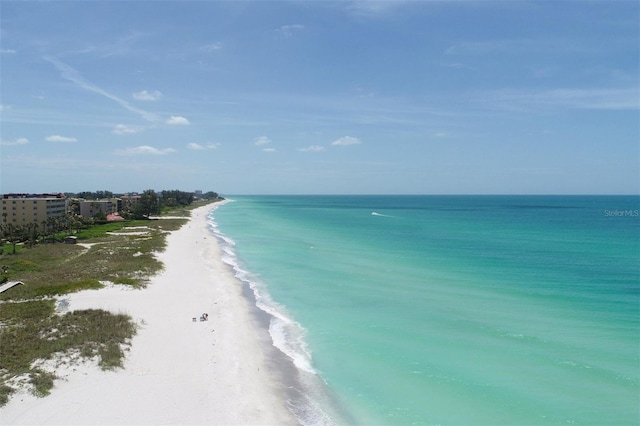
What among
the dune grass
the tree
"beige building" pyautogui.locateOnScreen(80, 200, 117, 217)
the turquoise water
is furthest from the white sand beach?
"beige building" pyautogui.locateOnScreen(80, 200, 117, 217)

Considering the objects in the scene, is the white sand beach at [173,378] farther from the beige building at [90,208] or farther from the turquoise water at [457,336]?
the beige building at [90,208]

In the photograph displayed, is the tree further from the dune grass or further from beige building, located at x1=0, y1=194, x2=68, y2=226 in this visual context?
the dune grass

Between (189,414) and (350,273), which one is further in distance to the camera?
(350,273)

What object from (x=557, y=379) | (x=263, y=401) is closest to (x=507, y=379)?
(x=557, y=379)

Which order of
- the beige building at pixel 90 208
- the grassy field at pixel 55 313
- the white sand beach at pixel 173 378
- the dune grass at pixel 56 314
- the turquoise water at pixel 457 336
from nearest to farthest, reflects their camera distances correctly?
the white sand beach at pixel 173 378
the turquoise water at pixel 457 336
the grassy field at pixel 55 313
the dune grass at pixel 56 314
the beige building at pixel 90 208

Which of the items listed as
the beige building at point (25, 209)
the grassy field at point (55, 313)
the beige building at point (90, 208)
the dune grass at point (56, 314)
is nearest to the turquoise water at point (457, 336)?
the dune grass at point (56, 314)

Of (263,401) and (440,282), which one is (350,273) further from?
(263,401)

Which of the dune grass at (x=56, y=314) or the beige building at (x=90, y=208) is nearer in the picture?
the dune grass at (x=56, y=314)
